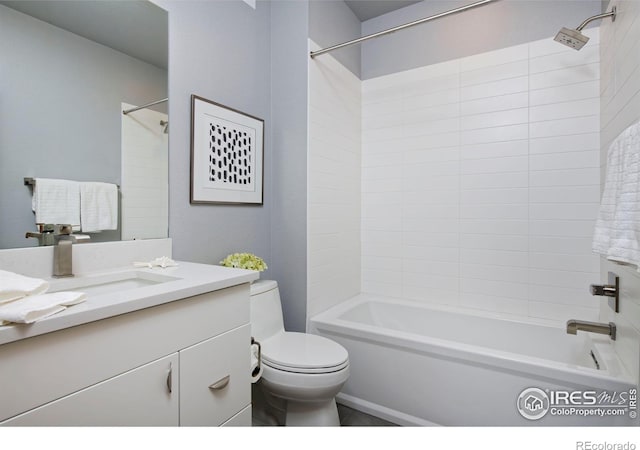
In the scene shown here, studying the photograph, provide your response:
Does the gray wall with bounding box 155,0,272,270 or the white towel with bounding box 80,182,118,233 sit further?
the gray wall with bounding box 155,0,272,270

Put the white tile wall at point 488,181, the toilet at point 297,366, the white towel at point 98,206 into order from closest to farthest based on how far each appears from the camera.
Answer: the white towel at point 98,206
the toilet at point 297,366
the white tile wall at point 488,181

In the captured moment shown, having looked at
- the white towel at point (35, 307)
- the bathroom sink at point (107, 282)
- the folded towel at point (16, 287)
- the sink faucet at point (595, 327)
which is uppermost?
the folded towel at point (16, 287)

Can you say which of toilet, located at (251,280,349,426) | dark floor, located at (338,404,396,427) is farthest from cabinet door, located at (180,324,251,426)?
dark floor, located at (338,404,396,427)

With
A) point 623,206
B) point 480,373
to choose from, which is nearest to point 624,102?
point 623,206

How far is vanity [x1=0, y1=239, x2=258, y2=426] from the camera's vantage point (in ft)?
2.33

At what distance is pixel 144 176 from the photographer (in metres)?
1.50

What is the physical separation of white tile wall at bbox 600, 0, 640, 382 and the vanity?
5.03 feet

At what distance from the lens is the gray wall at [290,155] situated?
83.0 inches

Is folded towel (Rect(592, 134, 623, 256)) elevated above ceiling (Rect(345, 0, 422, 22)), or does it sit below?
below

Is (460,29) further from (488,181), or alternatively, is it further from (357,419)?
(357,419)

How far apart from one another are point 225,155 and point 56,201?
86 cm

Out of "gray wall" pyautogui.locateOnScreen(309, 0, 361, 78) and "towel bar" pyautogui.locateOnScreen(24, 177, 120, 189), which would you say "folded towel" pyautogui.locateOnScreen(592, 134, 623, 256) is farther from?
"towel bar" pyautogui.locateOnScreen(24, 177, 120, 189)

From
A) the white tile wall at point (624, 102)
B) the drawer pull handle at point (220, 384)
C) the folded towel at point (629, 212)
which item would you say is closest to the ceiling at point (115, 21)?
the drawer pull handle at point (220, 384)

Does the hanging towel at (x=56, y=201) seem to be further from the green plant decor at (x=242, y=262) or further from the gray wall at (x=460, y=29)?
the gray wall at (x=460, y=29)
